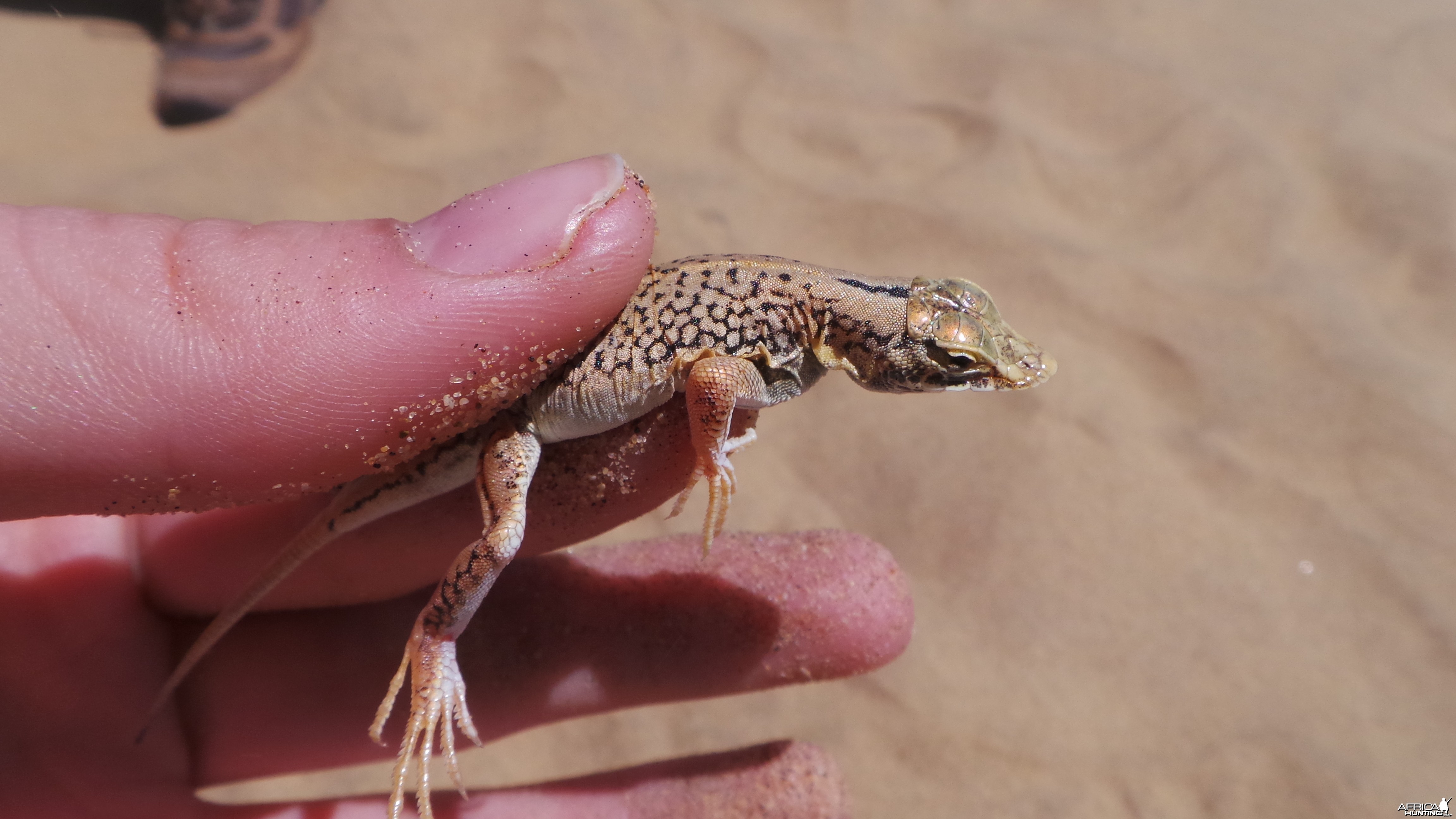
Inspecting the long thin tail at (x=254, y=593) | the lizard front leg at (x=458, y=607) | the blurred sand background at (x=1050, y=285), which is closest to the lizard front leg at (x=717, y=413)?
the lizard front leg at (x=458, y=607)

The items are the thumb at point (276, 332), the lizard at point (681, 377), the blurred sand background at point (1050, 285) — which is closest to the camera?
the thumb at point (276, 332)

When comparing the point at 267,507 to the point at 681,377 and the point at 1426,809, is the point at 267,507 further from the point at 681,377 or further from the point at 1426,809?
the point at 1426,809

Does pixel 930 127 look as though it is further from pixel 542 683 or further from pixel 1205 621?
pixel 542 683

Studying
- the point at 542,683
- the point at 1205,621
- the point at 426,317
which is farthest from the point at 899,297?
the point at 1205,621

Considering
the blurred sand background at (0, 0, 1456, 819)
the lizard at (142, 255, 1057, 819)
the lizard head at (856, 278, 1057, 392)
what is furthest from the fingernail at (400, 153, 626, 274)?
the blurred sand background at (0, 0, 1456, 819)

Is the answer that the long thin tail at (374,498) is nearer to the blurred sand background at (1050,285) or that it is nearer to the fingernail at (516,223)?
the fingernail at (516,223)

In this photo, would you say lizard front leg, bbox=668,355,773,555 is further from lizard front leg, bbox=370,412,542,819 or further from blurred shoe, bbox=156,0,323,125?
blurred shoe, bbox=156,0,323,125

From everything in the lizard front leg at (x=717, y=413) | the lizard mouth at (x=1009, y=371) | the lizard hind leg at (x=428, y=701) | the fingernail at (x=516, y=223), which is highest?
the fingernail at (x=516, y=223)

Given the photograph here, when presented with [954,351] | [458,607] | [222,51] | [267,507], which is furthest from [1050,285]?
[222,51]
